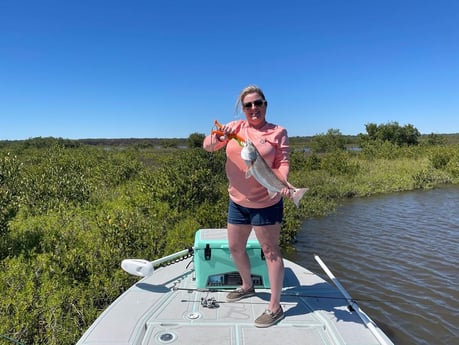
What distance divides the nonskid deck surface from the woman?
23 cm

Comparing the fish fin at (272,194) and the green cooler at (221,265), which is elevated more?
the fish fin at (272,194)

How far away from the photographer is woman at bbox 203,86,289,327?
11.1ft

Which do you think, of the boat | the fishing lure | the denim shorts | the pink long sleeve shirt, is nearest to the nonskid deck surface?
the boat

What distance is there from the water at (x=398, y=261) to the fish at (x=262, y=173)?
4.10 m

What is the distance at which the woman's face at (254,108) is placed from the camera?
3.38 m

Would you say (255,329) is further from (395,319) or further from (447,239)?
(447,239)

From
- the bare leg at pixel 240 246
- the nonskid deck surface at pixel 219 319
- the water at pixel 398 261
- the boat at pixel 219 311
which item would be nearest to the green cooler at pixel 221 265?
the boat at pixel 219 311

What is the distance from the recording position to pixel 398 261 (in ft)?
29.3

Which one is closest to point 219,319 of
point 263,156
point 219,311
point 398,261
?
point 219,311

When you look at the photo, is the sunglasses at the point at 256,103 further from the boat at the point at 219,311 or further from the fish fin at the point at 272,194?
the boat at the point at 219,311

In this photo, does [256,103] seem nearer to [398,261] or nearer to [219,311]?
[219,311]

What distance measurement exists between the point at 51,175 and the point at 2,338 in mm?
Result: 8624

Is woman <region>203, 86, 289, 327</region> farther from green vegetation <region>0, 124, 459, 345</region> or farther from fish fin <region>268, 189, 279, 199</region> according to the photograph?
green vegetation <region>0, 124, 459, 345</region>

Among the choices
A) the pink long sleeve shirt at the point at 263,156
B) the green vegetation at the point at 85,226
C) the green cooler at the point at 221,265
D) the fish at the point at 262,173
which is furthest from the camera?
the green vegetation at the point at 85,226
